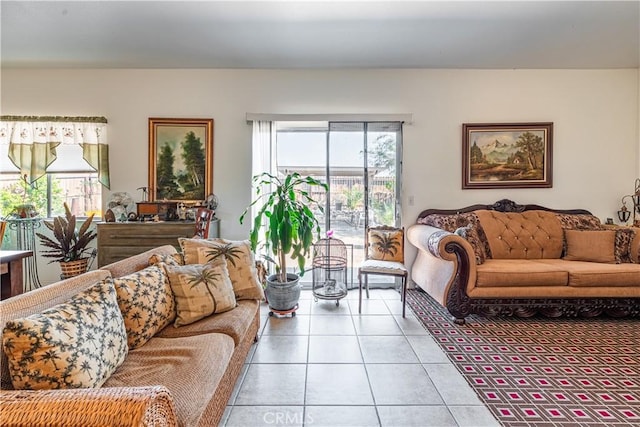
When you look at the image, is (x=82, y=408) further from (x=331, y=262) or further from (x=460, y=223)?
(x=460, y=223)

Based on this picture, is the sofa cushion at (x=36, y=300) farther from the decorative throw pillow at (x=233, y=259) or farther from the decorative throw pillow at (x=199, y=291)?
the decorative throw pillow at (x=233, y=259)

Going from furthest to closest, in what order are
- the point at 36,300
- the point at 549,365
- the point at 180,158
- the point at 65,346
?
the point at 180,158 < the point at 549,365 < the point at 36,300 < the point at 65,346

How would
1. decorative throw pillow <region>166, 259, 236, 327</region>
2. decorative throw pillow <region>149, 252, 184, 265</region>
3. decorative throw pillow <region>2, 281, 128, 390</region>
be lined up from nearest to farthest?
1. decorative throw pillow <region>2, 281, 128, 390</region>
2. decorative throw pillow <region>166, 259, 236, 327</region>
3. decorative throw pillow <region>149, 252, 184, 265</region>

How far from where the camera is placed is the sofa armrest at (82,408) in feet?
2.98

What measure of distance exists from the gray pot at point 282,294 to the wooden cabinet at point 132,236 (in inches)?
43.6

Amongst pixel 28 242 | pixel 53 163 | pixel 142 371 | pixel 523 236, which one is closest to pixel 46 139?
pixel 53 163

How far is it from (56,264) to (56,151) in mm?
1395

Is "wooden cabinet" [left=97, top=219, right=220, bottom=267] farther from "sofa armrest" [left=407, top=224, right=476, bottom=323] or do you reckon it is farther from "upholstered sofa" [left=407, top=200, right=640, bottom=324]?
"upholstered sofa" [left=407, top=200, right=640, bottom=324]

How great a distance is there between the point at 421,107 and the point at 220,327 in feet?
11.5

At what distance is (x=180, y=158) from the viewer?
416 centimetres

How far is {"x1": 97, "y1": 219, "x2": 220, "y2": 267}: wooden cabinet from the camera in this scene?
3.57 meters

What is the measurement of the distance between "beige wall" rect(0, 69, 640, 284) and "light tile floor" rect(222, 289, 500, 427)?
2.14 metres

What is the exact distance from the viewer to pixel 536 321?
3.18m

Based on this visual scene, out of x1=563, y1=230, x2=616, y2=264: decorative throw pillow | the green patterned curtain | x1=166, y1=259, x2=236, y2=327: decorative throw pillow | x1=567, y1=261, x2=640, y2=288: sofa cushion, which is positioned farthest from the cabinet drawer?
x1=563, y1=230, x2=616, y2=264: decorative throw pillow
